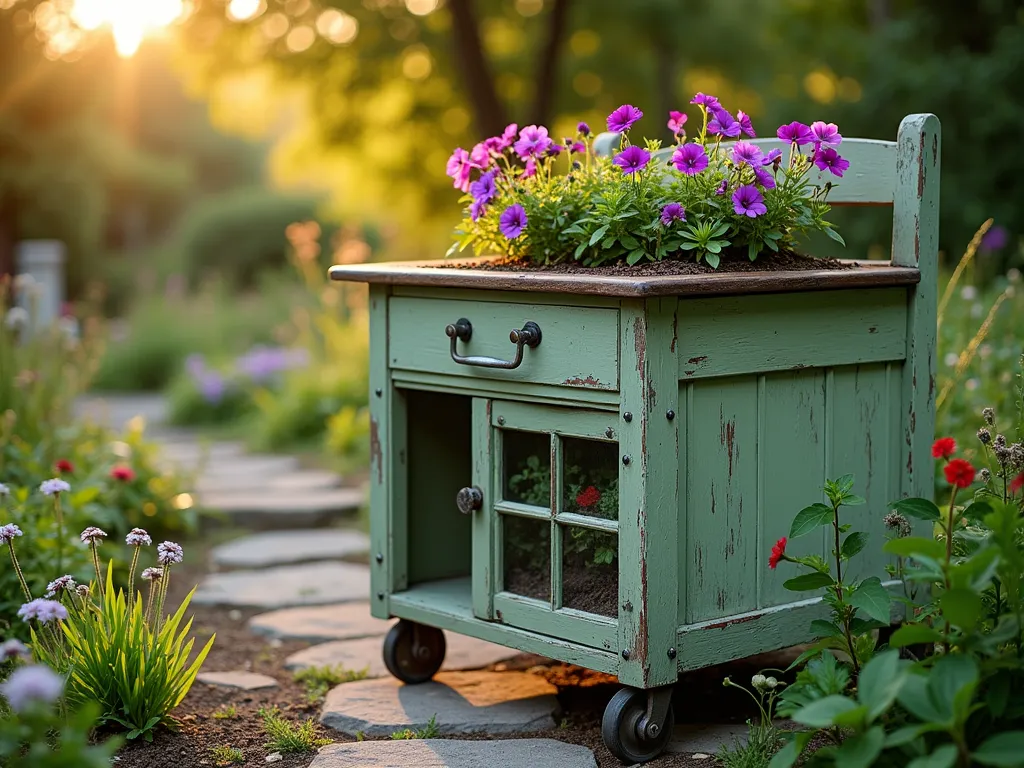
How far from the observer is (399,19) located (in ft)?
41.3

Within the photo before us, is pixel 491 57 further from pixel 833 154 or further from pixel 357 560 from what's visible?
pixel 833 154

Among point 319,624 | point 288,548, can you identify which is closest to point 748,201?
point 319,624

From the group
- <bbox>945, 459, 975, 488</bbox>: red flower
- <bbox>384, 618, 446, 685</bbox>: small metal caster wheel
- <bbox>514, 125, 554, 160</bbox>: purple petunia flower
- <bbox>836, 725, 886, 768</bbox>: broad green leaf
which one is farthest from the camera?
<bbox>384, 618, 446, 685</bbox>: small metal caster wheel

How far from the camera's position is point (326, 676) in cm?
322

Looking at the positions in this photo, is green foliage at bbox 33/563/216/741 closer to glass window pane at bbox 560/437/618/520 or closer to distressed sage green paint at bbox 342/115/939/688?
distressed sage green paint at bbox 342/115/939/688

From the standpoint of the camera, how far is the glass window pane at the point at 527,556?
2.76 m

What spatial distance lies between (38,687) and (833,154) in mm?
1982

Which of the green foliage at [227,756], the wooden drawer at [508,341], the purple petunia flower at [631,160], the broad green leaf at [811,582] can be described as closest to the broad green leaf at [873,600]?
the broad green leaf at [811,582]

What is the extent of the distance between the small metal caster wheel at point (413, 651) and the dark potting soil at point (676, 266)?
3.13ft

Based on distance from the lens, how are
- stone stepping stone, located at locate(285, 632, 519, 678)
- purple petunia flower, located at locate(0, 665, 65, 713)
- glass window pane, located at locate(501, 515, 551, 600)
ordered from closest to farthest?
purple petunia flower, located at locate(0, 665, 65, 713)
glass window pane, located at locate(501, 515, 551, 600)
stone stepping stone, located at locate(285, 632, 519, 678)

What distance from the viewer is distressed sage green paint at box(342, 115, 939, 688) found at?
2439 millimetres

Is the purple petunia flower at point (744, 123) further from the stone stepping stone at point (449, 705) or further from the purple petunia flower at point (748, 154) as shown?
the stone stepping stone at point (449, 705)

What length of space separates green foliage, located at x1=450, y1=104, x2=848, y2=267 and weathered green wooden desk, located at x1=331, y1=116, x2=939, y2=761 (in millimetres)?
163

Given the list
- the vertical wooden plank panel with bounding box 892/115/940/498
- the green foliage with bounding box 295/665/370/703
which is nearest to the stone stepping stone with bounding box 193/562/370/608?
the green foliage with bounding box 295/665/370/703
